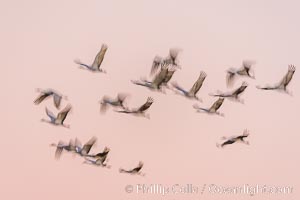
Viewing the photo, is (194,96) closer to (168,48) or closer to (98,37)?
(168,48)

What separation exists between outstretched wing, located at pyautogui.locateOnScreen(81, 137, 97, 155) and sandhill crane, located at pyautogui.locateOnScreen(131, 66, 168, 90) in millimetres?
276

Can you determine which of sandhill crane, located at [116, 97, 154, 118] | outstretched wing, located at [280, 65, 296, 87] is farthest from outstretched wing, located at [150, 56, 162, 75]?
outstretched wing, located at [280, 65, 296, 87]

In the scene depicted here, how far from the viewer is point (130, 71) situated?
5.49ft

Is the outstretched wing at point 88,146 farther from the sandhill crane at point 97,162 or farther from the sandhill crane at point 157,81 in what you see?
the sandhill crane at point 157,81

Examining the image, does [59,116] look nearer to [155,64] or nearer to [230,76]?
[155,64]

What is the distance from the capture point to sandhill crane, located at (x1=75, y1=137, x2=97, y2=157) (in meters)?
1.68

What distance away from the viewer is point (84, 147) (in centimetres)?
168

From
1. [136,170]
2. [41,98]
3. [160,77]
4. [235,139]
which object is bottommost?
[136,170]

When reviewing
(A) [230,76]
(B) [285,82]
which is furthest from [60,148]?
(B) [285,82]

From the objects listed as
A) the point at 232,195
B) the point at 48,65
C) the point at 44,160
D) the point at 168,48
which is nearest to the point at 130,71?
the point at 168,48

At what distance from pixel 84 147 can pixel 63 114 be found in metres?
0.15

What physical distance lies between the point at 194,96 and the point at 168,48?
21 centimetres

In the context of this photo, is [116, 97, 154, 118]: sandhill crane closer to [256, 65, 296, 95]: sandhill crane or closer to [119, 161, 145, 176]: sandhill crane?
[119, 161, 145, 176]: sandhill crane

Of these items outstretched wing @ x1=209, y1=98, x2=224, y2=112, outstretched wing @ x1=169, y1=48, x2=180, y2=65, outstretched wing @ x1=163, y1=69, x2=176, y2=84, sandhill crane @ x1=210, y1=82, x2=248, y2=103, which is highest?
outstretched wing @ x1=169, y1=48, x2=180, y2=65
